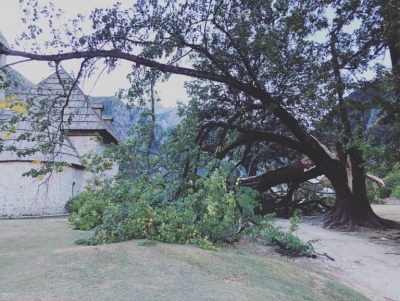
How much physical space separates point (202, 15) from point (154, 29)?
1.44 meters

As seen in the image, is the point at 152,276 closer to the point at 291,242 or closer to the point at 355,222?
the point at 291,242

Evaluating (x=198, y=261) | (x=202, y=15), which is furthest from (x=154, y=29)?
(x=198, y=261)

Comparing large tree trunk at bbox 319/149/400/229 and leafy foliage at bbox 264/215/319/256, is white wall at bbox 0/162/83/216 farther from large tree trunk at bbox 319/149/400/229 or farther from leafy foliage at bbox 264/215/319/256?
large tree trunk at bbox 319/149/400/229

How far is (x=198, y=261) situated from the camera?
4.96m

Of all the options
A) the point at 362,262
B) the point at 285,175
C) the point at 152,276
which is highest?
the point at 285,175

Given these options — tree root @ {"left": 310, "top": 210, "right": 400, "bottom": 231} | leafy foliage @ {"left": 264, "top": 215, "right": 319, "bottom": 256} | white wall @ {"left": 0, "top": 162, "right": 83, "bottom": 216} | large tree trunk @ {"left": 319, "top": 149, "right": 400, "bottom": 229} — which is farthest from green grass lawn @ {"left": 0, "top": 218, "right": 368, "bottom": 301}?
white wall @ {"left": 0, "top": 162, "right": 83, "bottom": 216}

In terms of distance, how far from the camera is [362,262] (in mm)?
6996

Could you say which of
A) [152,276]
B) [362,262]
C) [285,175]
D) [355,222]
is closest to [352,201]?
[355,222]

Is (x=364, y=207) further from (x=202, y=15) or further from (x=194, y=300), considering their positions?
(x=194, y=300)

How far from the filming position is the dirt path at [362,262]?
5473mm

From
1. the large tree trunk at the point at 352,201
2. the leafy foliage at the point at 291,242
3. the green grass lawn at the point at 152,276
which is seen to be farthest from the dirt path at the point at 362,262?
the large tree trunk at the point at 352,201

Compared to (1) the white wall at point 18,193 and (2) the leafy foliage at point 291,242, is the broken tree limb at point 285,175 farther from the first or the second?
(1) the white wall at point 18,193

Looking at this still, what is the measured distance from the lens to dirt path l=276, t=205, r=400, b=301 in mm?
5473

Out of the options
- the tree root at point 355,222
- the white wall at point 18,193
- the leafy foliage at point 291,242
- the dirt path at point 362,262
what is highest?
the white wall at point 18,193
